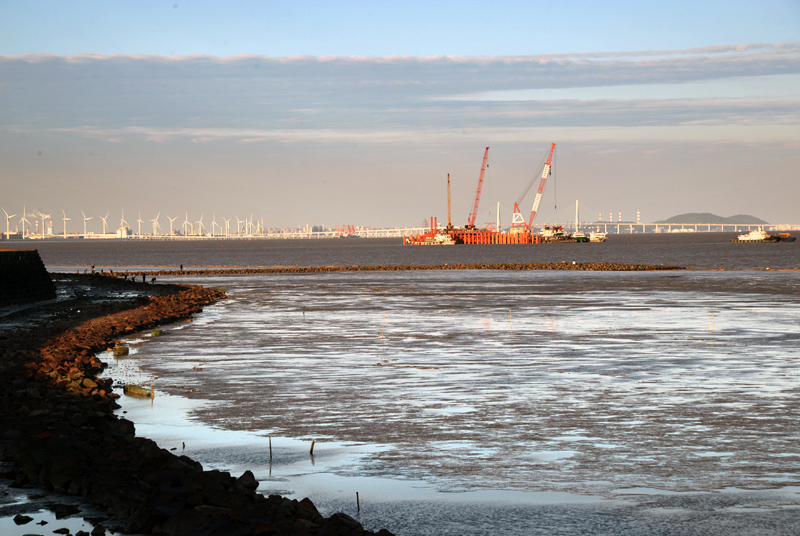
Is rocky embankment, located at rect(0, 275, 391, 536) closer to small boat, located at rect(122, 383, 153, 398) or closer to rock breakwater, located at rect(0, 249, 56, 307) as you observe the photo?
small boat, located at rect(122, 383, 153, 398)

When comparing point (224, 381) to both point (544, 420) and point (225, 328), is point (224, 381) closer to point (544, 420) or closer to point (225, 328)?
point (544, 420)

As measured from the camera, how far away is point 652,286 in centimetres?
5625

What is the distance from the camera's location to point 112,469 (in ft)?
35.3

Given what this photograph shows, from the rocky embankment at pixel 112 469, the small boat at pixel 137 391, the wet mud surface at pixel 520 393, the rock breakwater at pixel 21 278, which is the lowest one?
the wet mud surface at pixel 520 393

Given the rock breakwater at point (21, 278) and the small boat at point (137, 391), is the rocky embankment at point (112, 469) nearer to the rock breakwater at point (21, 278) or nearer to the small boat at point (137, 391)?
the small boat at point (137, 391)

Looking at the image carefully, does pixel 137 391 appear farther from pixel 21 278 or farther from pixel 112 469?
pixel 21 278

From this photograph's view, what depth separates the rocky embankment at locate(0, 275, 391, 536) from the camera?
8.79 m

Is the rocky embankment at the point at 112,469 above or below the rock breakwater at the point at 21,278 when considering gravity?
below

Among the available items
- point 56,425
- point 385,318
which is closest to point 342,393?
point 56,425

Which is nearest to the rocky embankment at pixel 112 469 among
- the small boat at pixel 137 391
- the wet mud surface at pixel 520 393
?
the small boat at pixel 137 391

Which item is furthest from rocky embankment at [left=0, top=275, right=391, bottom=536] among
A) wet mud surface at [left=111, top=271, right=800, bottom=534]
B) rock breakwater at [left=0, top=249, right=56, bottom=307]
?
rock breakwater at [left=0, top=249, right=56, bottom=307]

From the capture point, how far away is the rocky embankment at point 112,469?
8.79 m

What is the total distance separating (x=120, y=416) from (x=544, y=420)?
757cm

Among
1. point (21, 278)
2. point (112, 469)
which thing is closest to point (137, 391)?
point (112, 469)
